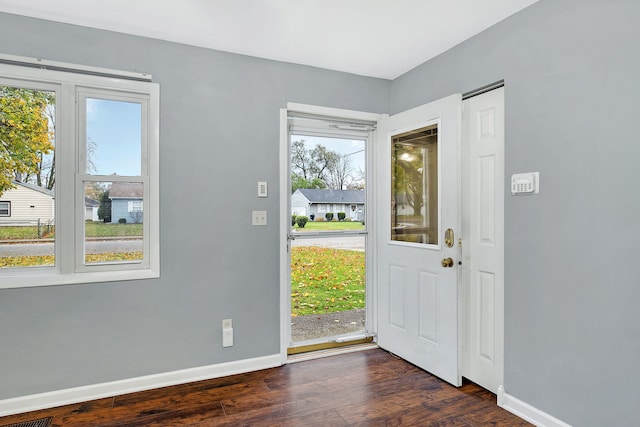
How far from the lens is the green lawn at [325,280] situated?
3.29 meters

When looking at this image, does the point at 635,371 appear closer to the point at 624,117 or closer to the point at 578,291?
the point at 578,291

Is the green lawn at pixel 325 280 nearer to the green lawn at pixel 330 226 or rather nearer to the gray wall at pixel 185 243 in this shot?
the green lawn at pixel 330 226

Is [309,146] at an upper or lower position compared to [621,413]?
upper

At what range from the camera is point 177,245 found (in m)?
2.63

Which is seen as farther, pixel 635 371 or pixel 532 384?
pixel 532 384

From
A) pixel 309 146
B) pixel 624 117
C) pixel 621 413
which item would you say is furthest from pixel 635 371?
pixel 309 146

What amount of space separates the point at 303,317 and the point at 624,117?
2.88 m

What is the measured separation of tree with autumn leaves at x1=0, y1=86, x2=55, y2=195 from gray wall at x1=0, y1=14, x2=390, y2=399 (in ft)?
0.92

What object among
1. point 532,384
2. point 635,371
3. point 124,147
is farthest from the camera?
point 124,147

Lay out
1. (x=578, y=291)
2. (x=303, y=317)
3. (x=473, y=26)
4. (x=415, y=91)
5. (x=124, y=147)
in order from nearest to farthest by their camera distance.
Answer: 1. (x=578, y=291)
2. (x=473, y=26)
3. (x=124, y=147)
4. (x=415, y=91)
5. (x=303, y=317)

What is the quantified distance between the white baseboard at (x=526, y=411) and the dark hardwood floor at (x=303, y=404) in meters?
0.05

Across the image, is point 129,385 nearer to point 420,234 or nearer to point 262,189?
point 262,189

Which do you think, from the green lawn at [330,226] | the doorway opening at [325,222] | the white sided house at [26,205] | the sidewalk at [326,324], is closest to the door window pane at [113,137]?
the white sided house at [26,205]

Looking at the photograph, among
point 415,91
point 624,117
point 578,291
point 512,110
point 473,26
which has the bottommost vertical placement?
point 578,291
